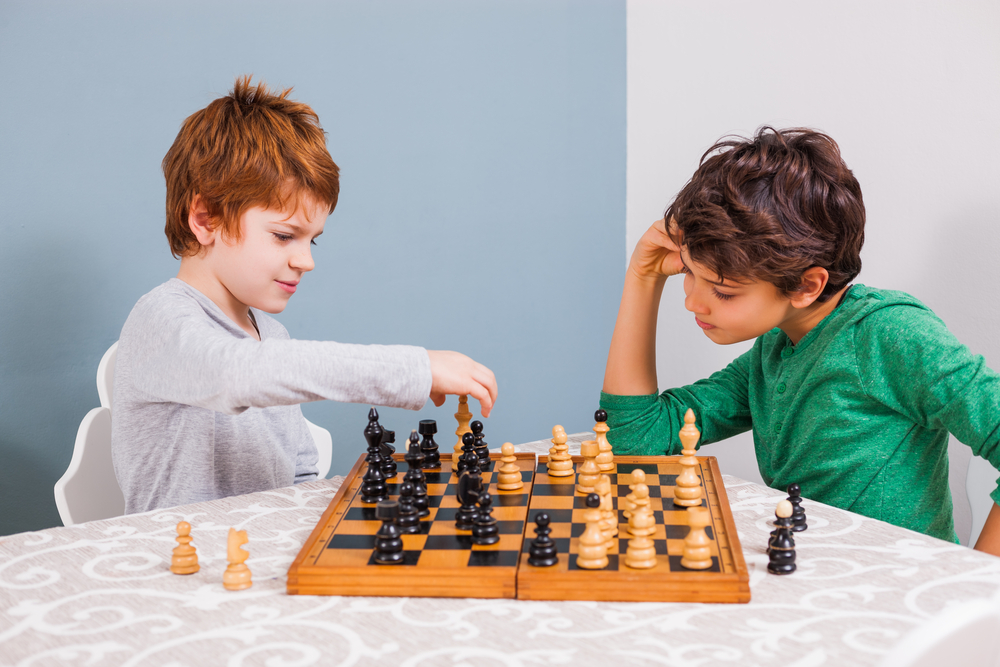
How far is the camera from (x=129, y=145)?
186cm

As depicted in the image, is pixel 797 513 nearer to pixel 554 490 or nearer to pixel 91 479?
pixel 554 490

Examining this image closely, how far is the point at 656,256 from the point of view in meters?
1.51

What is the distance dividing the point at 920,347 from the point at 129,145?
68.1 inches

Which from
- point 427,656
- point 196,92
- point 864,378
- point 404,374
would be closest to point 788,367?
point 864,378

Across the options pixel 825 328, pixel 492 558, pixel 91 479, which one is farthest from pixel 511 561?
pixel 91 479

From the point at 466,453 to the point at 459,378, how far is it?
0.38 ft

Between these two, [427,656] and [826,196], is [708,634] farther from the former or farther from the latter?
[826,196]

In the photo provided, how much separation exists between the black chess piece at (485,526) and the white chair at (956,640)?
0.42 metres

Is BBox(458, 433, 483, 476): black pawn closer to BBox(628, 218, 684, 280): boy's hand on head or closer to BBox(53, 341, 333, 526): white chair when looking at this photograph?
BBox(628, 218, 684, 280): boy's hand on head

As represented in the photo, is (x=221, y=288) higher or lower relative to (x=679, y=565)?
higher

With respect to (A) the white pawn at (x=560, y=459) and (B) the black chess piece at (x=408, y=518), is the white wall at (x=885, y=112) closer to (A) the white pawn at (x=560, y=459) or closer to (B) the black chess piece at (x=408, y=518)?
(A) the white pawn at (x=560, y=459)

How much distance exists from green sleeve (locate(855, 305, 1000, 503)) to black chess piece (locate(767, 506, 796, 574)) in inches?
16.2

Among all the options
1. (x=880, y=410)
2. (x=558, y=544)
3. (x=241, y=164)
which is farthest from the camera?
(x=241, y=164)

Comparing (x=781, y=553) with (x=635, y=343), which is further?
(x=635, y=343)
